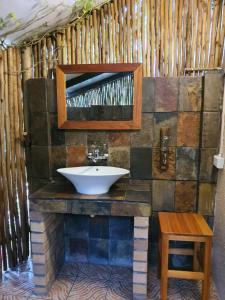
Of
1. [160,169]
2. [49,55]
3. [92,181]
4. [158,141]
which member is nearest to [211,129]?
[158,141]

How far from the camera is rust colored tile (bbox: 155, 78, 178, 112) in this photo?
1977 mm

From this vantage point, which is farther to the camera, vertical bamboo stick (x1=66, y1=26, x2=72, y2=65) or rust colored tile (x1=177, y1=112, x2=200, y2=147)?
vertical bamboo stick (x1=66, y1=26, x2=72, y2=65)

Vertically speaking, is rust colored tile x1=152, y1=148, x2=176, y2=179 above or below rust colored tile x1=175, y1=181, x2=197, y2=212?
above

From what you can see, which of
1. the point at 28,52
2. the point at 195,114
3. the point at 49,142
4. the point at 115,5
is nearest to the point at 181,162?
the point at 195,114

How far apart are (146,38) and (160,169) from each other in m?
1.23

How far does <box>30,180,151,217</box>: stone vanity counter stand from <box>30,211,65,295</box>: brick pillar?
5.1 inches

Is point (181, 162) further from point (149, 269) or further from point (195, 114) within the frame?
point (149, 269)

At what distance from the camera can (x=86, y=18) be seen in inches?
84.4

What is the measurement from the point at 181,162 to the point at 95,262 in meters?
1.33

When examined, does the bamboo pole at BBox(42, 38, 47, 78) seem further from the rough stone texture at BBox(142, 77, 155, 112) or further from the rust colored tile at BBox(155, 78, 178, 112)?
the rust colored tile at BBox(155, 78, 178, 112)

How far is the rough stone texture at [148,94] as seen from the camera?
78.5 inches

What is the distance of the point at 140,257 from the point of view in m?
1.74

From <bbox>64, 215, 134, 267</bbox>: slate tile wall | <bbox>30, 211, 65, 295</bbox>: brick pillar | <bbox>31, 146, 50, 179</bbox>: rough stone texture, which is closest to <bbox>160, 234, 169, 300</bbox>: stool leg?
<bbox>64, 215, 134, 267</bbox>: slate tile wall

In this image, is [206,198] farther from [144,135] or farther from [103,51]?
[103,51]
